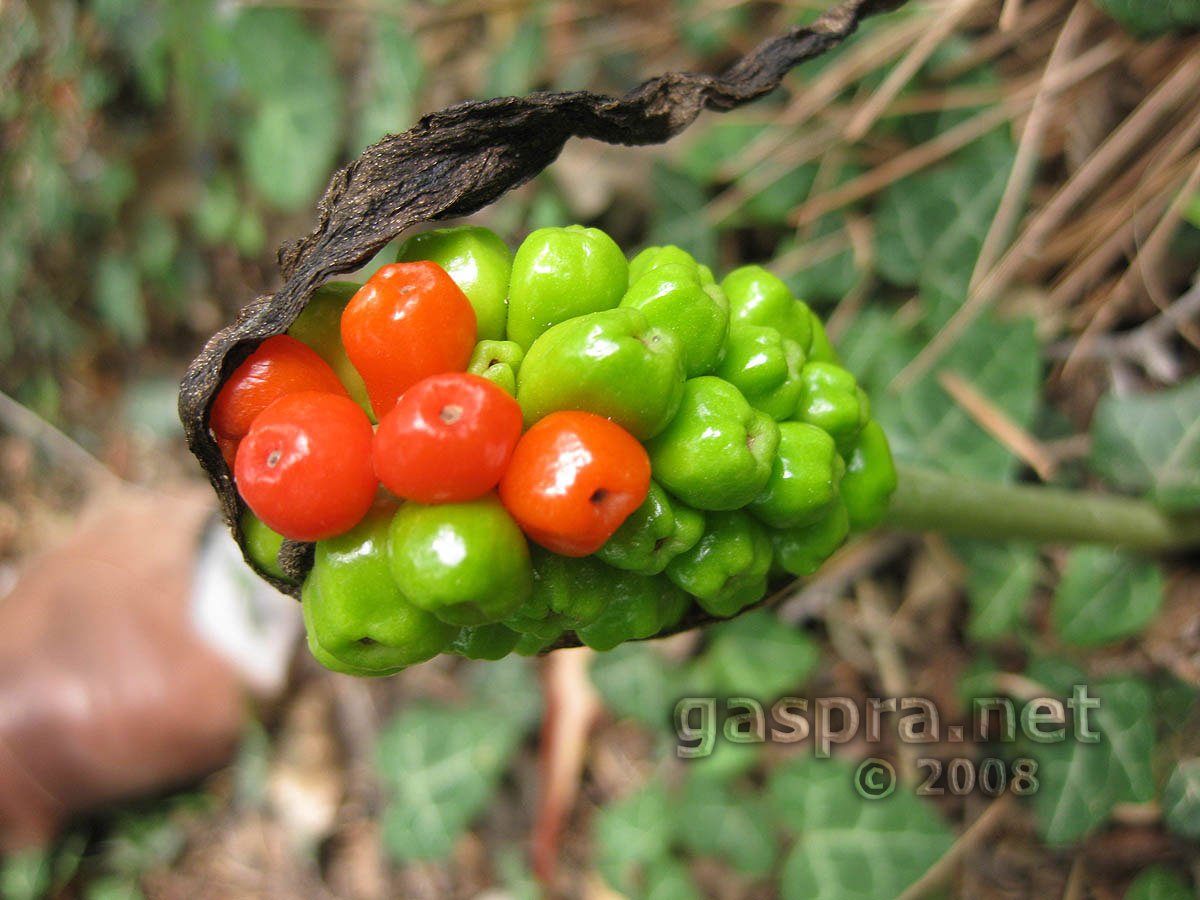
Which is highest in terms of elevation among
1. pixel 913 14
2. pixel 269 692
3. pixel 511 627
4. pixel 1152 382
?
pixel 913 14

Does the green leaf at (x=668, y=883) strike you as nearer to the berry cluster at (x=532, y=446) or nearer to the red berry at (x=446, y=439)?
the berry cluster at (x=532, y=446)

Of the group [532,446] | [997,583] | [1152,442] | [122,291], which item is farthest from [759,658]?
[122,291]

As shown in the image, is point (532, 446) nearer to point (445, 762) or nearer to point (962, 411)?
point (962, 411)

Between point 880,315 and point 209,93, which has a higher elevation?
point 209,93

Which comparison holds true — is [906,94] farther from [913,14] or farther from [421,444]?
[421,444]

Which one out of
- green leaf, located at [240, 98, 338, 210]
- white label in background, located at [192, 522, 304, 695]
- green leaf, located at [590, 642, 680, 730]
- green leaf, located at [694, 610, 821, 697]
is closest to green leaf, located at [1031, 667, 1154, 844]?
green leaf, located at [694, 610, 821, 697]

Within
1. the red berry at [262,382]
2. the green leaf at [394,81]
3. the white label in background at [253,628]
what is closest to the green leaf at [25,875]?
the white label in background at [253,628]

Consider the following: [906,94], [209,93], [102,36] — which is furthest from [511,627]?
[102,36]
